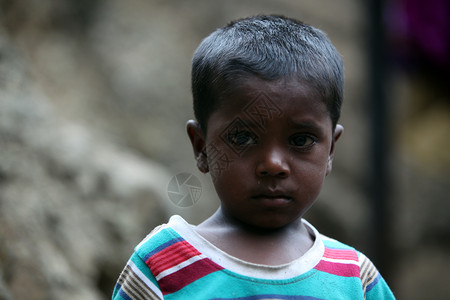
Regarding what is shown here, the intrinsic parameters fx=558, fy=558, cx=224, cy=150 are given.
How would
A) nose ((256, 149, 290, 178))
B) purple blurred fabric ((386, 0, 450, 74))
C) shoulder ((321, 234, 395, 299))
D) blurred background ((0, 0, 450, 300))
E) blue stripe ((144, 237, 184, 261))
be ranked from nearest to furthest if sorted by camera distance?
1. nose ((256, 149, 290, 178))
2. blue stripe ((144, 237, 184, 261))
3. shoulder ((321, 234, 395, 299))
4. blurred background ((0, 0, 450, 300))
5. purple blurred fabric ((386, 0, 450, 74))

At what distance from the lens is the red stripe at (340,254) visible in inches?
65.5

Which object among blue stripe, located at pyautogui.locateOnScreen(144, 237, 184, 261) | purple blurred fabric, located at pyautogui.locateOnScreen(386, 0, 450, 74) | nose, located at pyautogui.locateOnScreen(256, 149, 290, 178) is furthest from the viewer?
purple blurred fabric, located at pyautogui.locateOnScreen(386, 0, 450, 74)

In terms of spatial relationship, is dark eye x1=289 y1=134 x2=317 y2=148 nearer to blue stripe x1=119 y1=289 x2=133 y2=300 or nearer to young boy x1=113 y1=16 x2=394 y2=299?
young boy x1=113 y1=16 x2=394 y2=299

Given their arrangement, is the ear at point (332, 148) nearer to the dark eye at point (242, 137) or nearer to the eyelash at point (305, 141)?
the eyelash at point (305, 141)

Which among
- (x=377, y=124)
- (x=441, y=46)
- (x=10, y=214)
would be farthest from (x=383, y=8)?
(x=10, y=214)

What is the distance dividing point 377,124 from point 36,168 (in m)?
2.74

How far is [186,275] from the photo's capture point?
1520 mm

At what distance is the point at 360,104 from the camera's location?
6059 mm

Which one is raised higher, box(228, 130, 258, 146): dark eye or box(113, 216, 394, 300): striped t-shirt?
box(228, 130, 258, 146): dark eye

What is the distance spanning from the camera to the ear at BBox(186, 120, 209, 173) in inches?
65.9

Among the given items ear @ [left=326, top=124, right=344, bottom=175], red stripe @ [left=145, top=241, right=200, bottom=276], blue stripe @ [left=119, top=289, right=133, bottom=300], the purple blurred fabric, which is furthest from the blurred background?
ear @ [left=326, top=124, right=344, bottom=175]

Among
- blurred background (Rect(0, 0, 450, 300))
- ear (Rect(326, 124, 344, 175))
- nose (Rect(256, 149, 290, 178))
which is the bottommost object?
blurred background (Rect(0, 0, 450, 300))

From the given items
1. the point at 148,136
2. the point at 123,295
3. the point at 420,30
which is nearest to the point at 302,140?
the point at 123,295

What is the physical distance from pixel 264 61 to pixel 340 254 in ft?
2.08
